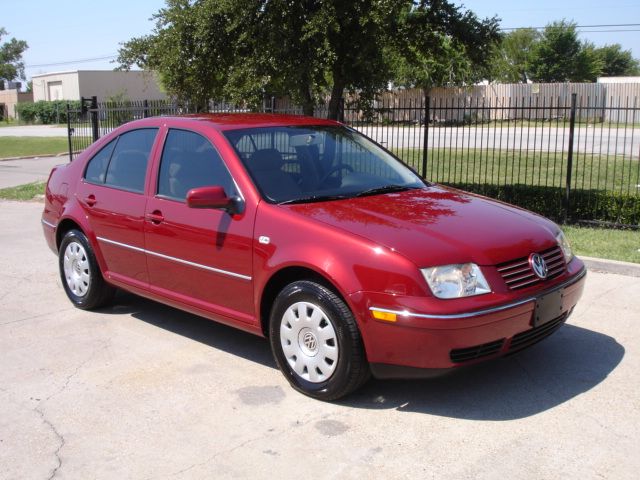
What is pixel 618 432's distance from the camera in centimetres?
392

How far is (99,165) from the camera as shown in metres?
6.16

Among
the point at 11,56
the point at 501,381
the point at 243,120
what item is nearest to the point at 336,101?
the point at 243,120

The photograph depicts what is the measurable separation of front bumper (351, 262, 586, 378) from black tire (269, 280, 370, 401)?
0.35ft

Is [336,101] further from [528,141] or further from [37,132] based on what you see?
[37,132]

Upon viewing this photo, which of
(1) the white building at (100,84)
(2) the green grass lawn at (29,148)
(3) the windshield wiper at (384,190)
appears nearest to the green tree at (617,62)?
(1) the white building at (100,84)

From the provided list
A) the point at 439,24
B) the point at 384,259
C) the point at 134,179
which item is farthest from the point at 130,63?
the point at 384,259

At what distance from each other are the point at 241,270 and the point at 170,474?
1.51 metres

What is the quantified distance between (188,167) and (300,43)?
5.30 metres

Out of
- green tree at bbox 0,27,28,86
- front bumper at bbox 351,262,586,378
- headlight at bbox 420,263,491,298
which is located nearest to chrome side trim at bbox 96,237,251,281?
front bumper at bbox 351,262,586,378

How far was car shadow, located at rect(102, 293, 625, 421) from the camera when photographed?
14.1ft

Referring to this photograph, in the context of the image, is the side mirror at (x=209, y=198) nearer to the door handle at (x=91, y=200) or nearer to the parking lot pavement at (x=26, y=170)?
the door handle at (x=91, y=200)

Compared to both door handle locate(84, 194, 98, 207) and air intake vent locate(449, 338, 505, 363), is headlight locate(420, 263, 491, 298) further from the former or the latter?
door handle locate(84, 194, 98, 207)

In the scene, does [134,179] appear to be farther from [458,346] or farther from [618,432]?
[618,432]

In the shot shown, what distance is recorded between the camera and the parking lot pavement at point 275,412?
363cm
